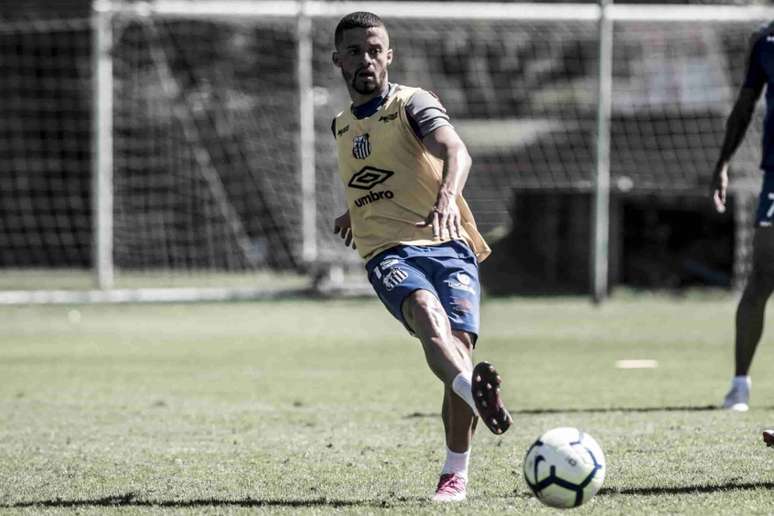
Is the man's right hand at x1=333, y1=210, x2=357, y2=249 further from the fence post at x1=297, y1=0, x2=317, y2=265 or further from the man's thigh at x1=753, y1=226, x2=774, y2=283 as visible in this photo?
the fence post at x1=297, y1=0, x2=317, y2=265

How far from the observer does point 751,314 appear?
8672mm

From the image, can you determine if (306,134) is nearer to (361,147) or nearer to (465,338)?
(361,147)

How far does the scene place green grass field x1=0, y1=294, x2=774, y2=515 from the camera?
5930 mm

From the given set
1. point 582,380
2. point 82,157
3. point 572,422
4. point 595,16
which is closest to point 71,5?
point 82,157

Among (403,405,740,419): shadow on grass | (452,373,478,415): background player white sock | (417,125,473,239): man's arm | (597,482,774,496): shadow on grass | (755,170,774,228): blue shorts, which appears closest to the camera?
(452,373,478,415): background player white sock

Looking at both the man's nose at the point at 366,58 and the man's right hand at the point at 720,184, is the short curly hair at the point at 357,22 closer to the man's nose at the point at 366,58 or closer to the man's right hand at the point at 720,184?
the man's nose at the point at 366,58

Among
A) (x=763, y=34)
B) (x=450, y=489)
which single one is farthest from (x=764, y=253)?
(x=450, y=489)

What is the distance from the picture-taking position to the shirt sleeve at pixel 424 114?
5.96 metres

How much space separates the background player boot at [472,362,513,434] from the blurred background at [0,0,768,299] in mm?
14828

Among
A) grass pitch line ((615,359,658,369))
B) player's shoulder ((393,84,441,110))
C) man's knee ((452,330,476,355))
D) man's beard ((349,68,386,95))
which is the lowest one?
grass pitch line ((615,359,658,369))

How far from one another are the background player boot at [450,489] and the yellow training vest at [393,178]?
1.04m

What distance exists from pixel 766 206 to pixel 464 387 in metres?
3.61

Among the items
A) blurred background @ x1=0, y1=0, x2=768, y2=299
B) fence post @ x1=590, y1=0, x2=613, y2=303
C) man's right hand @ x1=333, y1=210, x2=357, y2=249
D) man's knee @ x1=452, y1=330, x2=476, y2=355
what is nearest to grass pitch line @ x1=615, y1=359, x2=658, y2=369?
man's right hand @ x1=333, y1=210, x2=357, y2=249

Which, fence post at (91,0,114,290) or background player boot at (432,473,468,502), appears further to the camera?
fence post at (91,0,114,290)
